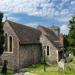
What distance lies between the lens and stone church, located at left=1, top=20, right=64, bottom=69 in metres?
46.5

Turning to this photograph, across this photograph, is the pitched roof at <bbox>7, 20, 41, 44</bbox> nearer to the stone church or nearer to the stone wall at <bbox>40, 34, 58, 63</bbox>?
the stone church

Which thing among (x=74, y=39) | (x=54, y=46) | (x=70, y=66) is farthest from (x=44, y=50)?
A: (x=70, y=66)

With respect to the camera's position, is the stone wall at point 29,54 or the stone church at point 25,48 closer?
the stone church at point 25,48

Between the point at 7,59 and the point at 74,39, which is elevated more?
the point at 74,39

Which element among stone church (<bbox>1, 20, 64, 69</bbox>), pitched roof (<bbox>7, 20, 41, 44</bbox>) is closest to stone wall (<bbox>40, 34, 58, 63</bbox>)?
stone church (<bbox>1, 20, 64, 69</bbox>)

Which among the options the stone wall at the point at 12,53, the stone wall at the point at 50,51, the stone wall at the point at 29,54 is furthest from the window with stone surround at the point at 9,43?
the stone wall at the point at 50,51

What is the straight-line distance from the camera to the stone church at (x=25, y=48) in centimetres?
4647

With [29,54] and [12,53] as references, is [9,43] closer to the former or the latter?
[12,53]

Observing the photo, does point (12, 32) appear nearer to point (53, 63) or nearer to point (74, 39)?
point (53, 63)

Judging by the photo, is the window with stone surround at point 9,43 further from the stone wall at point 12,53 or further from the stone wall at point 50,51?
the stone wall at point 50,51

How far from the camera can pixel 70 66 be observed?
40.7 meters

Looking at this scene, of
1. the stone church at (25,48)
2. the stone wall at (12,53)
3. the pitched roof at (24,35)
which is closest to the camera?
the stone wall at (12,53)

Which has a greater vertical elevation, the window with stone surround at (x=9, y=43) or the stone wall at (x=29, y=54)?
the window with stone surround at (x=9, y=43)

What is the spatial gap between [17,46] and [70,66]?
11138 mm
